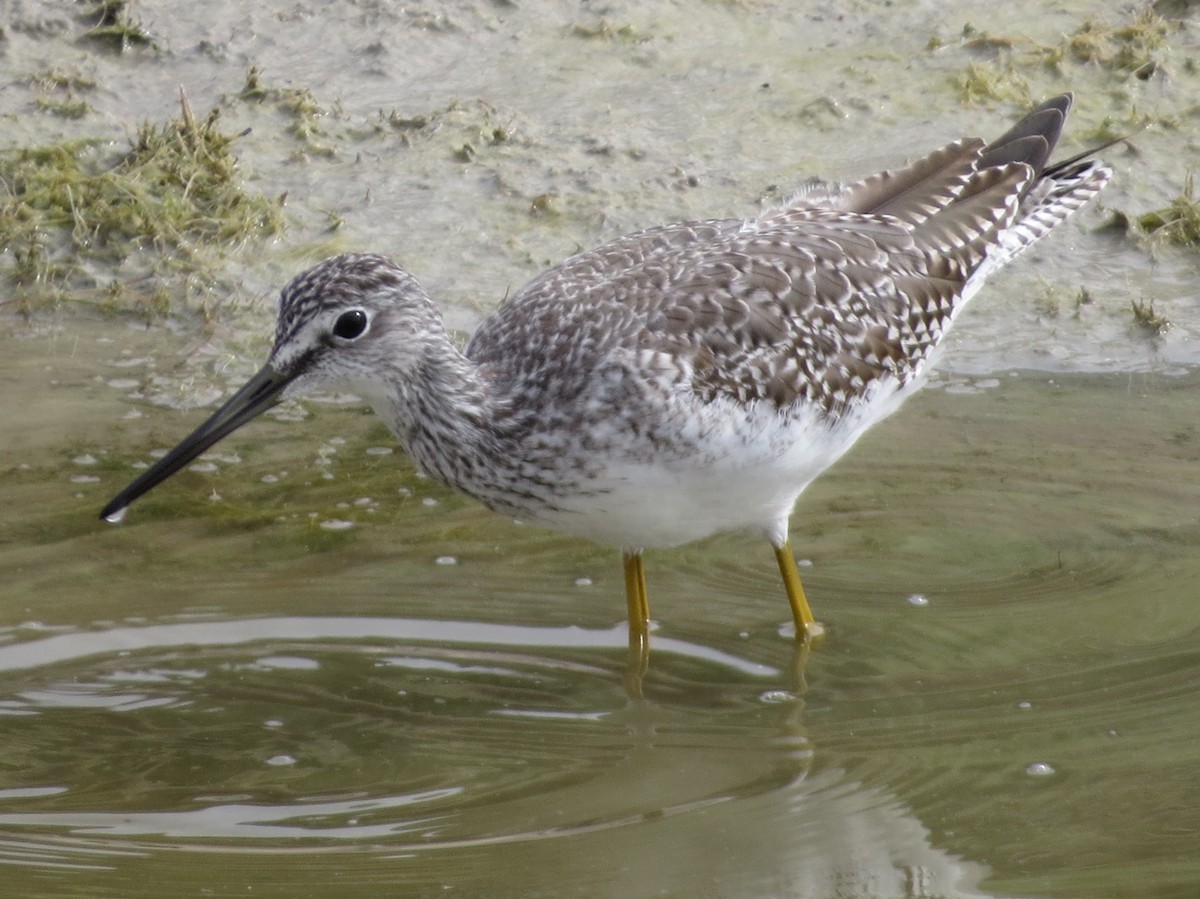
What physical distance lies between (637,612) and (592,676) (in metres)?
0.38

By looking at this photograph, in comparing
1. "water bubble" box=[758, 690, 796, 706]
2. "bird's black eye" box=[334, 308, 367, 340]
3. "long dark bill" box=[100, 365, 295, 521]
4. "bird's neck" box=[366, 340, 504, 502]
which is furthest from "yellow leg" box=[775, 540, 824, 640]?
"long dark bill" box=[100, 365, 295, 521]

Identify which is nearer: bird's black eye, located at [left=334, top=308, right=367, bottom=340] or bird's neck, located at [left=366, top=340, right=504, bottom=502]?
bird's black eye, located at [left=334, top=308, right=367, bottom=340]

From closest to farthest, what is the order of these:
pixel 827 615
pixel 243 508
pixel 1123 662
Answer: pixel 1123 662 → pixel 827 615 → pixel 243 508

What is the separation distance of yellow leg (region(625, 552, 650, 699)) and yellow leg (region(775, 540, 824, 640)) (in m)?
0.55

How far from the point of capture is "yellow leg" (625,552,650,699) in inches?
249

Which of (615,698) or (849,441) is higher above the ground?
(849,441)

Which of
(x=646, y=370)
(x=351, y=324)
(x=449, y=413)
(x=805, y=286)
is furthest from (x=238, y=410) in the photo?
(x=805, y=286)

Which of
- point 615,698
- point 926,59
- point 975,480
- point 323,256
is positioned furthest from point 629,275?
point 926,59

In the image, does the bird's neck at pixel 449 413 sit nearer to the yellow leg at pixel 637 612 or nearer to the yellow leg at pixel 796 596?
the yellow leg at pixel 637 612

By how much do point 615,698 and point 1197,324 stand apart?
4.18m

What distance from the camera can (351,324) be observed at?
5688mm

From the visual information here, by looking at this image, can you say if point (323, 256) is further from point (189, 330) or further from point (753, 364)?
point (753, 364)

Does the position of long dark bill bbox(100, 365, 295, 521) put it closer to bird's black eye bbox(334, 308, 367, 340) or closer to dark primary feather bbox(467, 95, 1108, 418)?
bird's black eye bbox(334, 308, 367, 340)

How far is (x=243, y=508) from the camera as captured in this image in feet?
23.6
